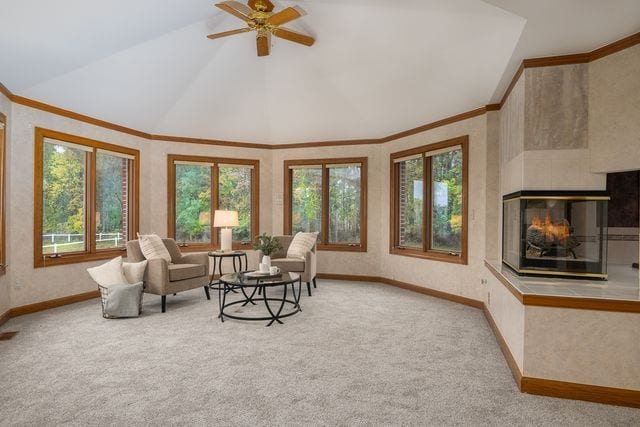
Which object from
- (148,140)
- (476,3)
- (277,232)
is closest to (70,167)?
(148,140)

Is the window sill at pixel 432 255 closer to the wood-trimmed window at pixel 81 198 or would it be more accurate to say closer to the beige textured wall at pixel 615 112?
the beige textured wall at pixel 615 112

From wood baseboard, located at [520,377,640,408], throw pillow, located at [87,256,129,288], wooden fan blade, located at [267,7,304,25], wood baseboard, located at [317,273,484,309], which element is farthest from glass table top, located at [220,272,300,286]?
wooden fan blade, located at [267,7,304,25]

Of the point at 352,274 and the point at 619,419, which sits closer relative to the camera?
the point at 619,419

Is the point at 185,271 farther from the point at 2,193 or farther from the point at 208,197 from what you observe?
the point at 208,197

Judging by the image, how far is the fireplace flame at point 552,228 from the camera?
318 centimetres

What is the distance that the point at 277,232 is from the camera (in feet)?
24.0

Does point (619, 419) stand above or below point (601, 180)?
below

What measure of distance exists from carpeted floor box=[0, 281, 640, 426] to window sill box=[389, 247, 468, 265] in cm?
90

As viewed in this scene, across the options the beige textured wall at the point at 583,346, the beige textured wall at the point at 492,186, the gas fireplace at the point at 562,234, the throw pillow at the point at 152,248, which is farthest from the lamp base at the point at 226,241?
the beige textured wall at the point at 583,346

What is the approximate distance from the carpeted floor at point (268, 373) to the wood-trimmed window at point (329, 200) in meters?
2.54

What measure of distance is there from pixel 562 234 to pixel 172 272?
4.06 meters

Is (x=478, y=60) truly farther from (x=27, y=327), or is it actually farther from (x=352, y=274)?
(x=27, y=327)

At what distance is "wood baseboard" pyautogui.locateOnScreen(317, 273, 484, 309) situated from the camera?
16.7 ft

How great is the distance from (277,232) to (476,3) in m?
4.94
